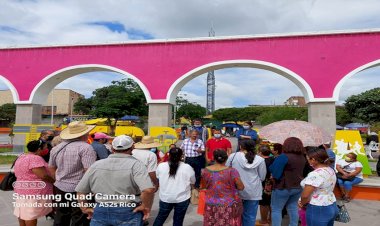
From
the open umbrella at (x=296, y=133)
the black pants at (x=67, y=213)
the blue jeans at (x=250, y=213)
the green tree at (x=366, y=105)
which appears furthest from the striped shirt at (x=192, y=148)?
the green tree at (x=366, y=105)

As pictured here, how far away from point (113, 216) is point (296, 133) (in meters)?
3.19

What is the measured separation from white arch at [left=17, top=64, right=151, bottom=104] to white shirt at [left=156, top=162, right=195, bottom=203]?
8.26m

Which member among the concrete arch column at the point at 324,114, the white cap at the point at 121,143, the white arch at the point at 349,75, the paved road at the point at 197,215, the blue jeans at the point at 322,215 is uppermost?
the white arch at the point at 349,75

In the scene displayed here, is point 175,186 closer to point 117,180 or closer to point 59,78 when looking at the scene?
point 117,180

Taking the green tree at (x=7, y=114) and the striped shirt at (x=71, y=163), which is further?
the green tree at (x=7, y=114)

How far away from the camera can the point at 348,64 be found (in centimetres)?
1016

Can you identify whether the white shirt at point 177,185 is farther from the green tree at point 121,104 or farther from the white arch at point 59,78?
the green tree at point 121,104

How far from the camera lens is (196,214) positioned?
4703mm

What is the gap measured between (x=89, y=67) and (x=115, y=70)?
1.19 meters

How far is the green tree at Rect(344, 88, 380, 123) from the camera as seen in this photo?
26867mm

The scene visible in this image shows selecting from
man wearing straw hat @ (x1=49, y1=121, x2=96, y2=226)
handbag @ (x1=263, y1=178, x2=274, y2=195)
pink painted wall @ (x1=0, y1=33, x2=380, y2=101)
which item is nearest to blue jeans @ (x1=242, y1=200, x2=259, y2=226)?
handbag @ (x1=263, y1=178, x2=274, y2=195)

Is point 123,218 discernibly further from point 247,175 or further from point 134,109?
point 134,109

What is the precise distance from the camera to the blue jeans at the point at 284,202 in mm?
3533

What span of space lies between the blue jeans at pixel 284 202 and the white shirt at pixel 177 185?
1.12 metres
